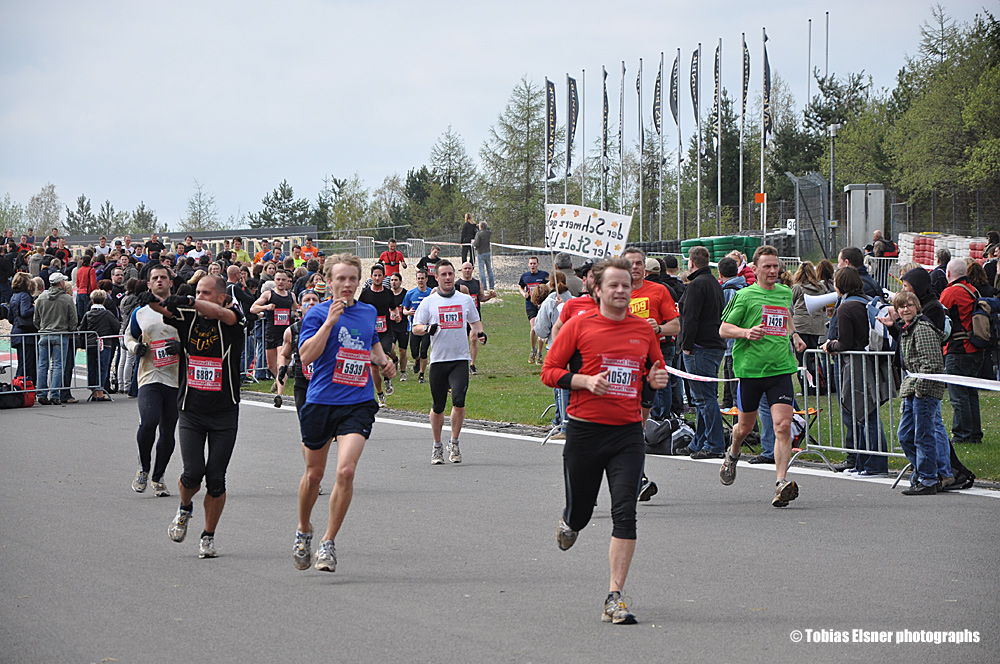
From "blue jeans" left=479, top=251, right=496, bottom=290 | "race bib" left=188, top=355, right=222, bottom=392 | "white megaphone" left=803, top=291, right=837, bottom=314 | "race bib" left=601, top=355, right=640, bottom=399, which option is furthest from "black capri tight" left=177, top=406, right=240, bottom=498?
"blue jeans" left=479, top=251, right=496, bottom=290

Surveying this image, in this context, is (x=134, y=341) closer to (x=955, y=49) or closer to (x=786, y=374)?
(x=786, y=374)

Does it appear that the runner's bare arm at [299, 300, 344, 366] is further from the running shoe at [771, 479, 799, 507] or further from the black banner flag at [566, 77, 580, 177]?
the black banner flag at [566, 77, 580, 177]

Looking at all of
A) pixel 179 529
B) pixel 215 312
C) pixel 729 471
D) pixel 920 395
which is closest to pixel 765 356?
pixel 729 471

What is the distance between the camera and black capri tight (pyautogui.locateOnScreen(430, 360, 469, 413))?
11147 millimetres

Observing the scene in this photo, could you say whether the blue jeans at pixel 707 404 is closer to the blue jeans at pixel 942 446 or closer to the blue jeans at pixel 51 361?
the blue jeans at pixel 942 446

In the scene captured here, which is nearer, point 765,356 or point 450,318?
point 765,356

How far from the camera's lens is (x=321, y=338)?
671cm

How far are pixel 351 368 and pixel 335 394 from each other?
20 centimetres

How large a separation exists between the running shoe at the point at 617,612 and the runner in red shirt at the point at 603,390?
19cm

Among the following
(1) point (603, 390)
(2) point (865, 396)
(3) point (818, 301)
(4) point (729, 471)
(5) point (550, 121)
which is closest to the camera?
(1) point (603, 390)

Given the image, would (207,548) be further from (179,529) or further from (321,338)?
(321,338)

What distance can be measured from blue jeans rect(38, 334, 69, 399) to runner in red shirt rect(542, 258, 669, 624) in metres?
13.8

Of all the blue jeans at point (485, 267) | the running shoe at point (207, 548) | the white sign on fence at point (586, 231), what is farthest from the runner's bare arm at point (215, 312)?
the blue jeans at point (485, 267)

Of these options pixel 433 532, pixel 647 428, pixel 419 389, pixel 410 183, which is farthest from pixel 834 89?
pixel 433 532
